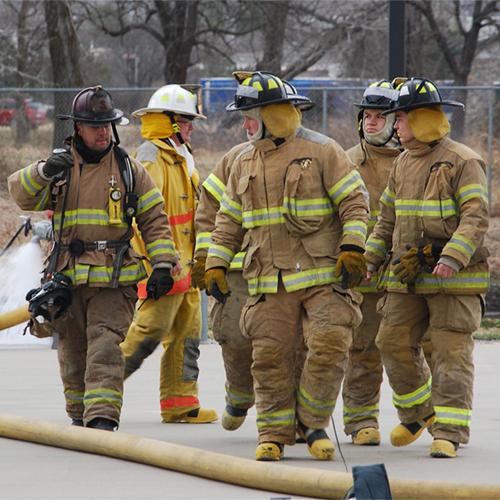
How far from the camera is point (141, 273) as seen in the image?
7598mm

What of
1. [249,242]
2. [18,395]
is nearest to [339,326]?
[249,242]

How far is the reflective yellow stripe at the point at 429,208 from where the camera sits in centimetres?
711

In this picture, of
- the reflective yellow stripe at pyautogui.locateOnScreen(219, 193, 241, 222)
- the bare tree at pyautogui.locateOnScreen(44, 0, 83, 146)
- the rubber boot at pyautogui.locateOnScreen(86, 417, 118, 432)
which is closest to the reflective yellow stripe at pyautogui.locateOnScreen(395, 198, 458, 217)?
the reflective yellow stripe at pyautogui.locateOnScreen(219, 193, 241, 222)

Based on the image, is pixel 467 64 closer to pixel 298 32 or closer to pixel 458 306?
pixel 298 32

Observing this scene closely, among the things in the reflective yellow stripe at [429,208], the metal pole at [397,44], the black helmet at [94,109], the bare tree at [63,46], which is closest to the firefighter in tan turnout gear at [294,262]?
the reflective yellow stripe at [429,208]

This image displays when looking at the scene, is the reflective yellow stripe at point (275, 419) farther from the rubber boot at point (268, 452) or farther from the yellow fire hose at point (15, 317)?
the yellow fire hose at point (15, 317)

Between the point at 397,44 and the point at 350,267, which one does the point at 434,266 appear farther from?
the point at 397,44

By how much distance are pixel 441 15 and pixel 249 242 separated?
77.6 feet

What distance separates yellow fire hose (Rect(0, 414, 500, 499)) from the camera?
220 inches

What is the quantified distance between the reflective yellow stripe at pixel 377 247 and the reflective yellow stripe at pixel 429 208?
0.31 metres

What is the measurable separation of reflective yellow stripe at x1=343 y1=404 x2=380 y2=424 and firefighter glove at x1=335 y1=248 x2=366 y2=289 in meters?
1.04

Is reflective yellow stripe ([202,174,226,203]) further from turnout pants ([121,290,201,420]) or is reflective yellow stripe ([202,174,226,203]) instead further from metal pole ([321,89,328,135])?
metal pole ([321,89,328,135])

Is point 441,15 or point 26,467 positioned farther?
point 441,15

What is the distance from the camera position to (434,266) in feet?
23.4
